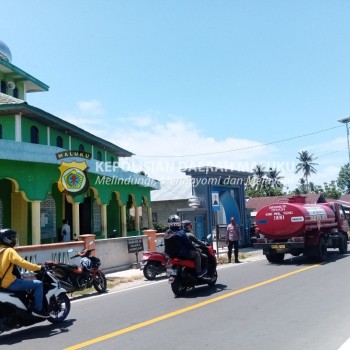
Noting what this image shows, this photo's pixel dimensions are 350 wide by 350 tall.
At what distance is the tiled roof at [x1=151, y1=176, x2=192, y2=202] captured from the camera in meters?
37.1

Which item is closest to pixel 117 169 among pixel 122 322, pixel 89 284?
pixel 89 284

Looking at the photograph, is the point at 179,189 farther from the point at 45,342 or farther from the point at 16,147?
the point at 45,342

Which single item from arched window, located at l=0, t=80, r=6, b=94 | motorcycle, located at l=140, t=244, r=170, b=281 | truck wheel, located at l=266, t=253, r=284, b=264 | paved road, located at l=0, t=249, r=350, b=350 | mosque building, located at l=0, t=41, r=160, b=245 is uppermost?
arched window, located at l=0, t=80, r=6, b=94

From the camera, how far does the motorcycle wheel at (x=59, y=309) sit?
25.0 ft

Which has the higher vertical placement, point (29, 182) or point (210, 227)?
point (29, 182)

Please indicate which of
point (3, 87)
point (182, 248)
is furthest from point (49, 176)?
point (3, 87)

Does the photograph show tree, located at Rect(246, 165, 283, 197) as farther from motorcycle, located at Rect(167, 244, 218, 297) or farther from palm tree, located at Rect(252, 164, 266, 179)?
motorcycle, located at Rect(167, 244, 218, 297)

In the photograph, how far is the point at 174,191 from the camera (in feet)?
125

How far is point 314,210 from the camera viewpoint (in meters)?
17.1

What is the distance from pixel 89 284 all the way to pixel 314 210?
9.91 metres

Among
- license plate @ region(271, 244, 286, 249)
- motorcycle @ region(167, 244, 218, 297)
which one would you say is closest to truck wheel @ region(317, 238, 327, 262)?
license plate @ region(271, 244, 286, 249)

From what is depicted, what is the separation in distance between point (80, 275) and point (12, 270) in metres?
3.32

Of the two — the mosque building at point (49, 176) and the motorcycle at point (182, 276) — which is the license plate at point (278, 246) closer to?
the motorcycle at point (182, 276)

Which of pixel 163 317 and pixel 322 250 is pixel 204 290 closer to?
pixel 163 317
